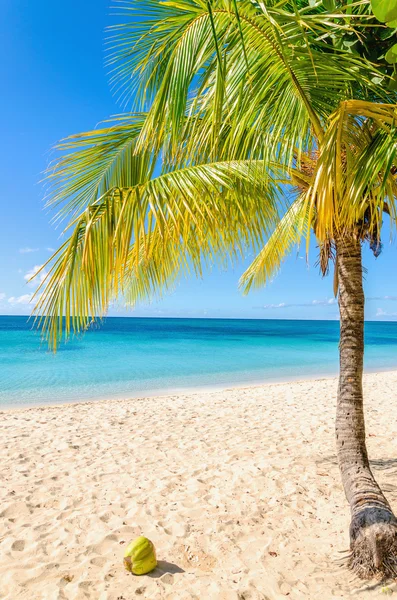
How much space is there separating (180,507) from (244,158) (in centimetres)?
295

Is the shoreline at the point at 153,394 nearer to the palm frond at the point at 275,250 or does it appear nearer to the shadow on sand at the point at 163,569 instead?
the palm frond at the point at 275,250

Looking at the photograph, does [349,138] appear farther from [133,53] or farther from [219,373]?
[219,373]

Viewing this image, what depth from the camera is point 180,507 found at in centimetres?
369

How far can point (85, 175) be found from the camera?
3.66m

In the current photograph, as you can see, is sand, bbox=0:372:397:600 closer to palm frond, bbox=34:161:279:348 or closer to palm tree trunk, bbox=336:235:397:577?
palm tree trunk, bbox=336:235:397:577

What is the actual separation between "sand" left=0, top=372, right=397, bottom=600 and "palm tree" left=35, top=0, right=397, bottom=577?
1.80 feet

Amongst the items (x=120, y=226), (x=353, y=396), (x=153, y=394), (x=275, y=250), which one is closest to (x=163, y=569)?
(x=353, y=396)

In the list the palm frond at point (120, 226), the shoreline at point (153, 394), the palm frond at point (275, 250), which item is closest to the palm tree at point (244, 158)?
the palm frond at point (120, 226)

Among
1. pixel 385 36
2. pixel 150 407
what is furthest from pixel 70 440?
pixel 385 36

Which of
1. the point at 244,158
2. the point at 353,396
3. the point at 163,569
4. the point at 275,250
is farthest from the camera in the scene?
the point at 275,250

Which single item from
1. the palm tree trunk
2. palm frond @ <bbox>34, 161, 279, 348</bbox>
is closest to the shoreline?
the palm tree trunk

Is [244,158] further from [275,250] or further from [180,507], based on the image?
[180,507]

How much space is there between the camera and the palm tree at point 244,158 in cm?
234

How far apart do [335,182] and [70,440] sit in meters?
4.94
